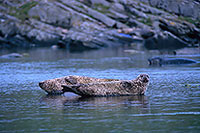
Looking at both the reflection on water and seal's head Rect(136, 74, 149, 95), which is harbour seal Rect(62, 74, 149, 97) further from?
the reflection on water

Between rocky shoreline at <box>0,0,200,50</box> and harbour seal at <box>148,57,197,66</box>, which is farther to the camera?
rocky shoreline at <box>0,0,200,50</box>

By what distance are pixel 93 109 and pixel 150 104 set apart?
128 inches

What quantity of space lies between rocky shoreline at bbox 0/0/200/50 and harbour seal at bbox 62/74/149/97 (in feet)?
238

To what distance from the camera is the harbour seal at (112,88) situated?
26.1 m

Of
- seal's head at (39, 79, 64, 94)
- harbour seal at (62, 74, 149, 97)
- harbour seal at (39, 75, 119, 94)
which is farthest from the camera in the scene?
seal's head at (39, 79, 64, 94)

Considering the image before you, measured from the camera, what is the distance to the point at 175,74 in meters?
38.6

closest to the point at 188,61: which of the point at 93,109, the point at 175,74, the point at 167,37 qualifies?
the point at 175,74

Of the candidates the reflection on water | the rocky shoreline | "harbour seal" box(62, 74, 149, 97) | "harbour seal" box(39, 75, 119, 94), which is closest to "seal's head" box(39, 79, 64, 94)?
"harbour seal" box(39, 75, 119, 94)

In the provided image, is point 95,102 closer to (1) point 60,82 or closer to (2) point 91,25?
(1) point 60,82

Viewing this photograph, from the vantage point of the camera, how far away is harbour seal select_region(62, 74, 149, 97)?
26078mm

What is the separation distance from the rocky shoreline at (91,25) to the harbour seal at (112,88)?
238ft

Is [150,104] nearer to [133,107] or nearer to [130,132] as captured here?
[133,107]

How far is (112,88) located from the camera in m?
26.3

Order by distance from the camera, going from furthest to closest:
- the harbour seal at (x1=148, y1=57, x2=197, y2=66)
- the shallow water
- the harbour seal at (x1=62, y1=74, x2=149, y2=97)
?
the harbour seal at (x1=148, y1=57, x2=197, y2=66) → the harbour seal at (x1=62, y1=74, x2=149, y2=97) → the shallow water
